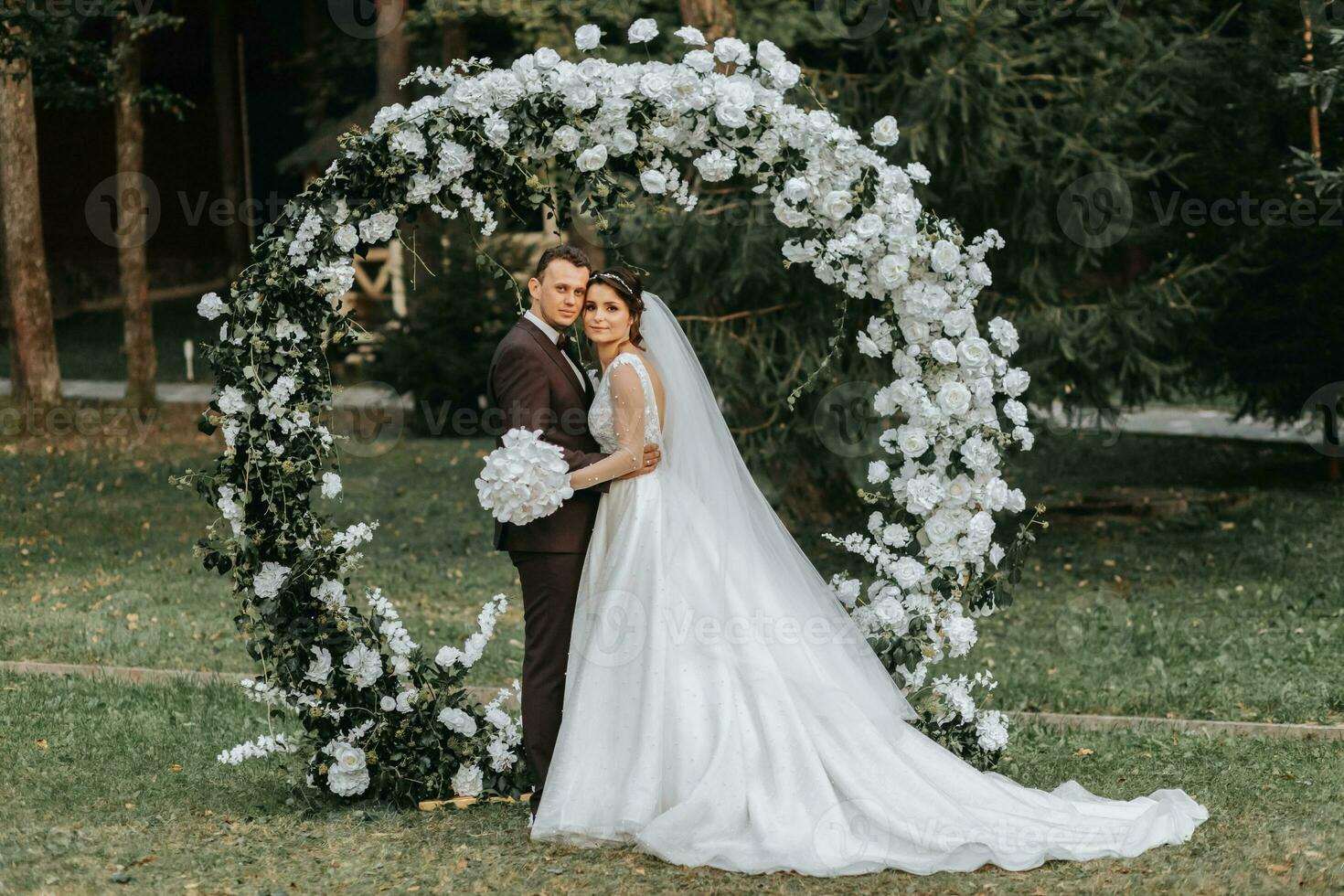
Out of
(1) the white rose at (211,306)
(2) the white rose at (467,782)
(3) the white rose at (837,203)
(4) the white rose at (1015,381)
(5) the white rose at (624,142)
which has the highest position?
(5) the white rose at (624,142)

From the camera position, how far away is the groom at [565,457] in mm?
6094

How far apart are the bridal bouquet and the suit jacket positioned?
160 millimetres

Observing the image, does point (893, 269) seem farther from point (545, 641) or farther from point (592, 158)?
point (545, 641)

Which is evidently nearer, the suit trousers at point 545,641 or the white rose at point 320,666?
the suit trousers at point 545,641

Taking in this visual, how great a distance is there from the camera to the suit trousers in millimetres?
6195

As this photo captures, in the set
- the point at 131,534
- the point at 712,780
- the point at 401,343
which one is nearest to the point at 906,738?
the point at 712,780

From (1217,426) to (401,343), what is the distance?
33.9 ft

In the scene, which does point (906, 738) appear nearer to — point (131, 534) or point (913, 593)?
point (913, 593)

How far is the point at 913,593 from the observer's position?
22.3 feet

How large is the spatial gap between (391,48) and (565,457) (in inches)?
664

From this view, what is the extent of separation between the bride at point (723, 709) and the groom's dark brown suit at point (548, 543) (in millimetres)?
89

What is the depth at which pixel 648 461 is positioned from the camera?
20.2ft
